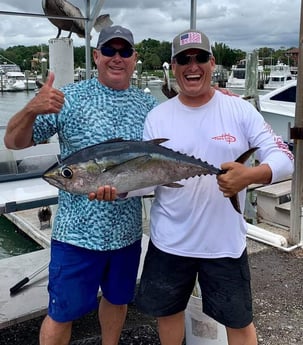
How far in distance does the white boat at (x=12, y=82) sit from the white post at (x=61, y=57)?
38752mm

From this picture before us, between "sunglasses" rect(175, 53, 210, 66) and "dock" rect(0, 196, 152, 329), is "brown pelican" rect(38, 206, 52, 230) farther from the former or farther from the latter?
"sunglasses" rect(175, 53, 210, 66)

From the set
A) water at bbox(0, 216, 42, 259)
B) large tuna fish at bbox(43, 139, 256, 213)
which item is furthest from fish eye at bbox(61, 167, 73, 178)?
water at bbox(0, 216, 42, 259)

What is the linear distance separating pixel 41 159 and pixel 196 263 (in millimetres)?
2236

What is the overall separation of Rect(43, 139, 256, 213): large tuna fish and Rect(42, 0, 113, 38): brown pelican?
8.97 feet

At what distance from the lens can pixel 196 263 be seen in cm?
220

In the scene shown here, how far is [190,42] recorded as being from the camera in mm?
2086

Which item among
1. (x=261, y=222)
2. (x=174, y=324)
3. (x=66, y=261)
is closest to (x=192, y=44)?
(x=66, y=261)

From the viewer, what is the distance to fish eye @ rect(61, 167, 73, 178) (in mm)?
1928

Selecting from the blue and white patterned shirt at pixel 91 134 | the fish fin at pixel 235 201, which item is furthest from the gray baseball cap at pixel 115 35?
the fish fin at pixel 235 201

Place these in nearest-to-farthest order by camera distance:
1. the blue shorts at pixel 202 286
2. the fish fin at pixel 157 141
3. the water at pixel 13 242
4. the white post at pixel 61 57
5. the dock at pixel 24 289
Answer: the fish fin at pixel 157 141 → the blue shorts at pixel 202 286 → the dock at pixel 24 289 → the white post at pixel 61 57 → the water at pixel 13 242

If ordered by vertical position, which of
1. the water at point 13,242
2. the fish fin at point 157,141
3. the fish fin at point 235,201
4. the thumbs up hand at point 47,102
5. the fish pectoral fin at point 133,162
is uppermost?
the thumbs up hand at point 47,102

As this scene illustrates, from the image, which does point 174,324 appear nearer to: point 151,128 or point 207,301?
point 207,301

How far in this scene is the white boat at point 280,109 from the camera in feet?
38.7

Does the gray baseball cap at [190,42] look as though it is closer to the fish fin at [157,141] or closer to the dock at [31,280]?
the fish fin at [157,141]
